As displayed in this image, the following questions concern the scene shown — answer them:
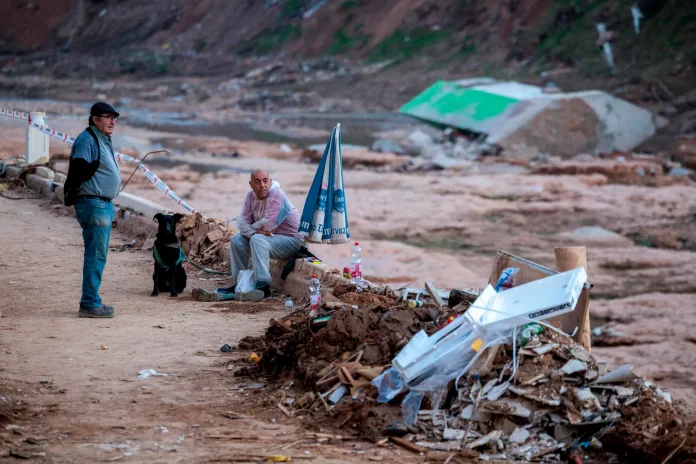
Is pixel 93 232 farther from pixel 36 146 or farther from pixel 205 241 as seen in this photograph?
pixel 36 146

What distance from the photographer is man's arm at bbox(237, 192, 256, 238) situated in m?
8.82

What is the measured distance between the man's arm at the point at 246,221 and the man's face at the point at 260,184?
131 mm

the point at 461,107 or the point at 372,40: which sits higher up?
the point at 372,40

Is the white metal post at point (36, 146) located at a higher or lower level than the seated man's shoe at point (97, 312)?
higher

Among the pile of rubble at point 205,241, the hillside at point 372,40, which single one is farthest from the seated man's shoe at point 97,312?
the hillside at point 372,40

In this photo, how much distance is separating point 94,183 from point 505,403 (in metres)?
3.72

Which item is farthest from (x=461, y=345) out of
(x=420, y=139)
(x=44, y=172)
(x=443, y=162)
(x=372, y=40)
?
(x=372, y=40)

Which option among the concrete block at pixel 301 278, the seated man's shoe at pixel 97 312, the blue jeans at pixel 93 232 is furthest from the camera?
the concrete block at pixel 301 278

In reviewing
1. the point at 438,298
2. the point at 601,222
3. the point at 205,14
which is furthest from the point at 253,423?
the point at 205,14

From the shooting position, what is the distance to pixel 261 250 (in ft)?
28.2

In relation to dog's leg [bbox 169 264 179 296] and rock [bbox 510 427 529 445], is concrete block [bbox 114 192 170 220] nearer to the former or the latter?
dog's leg [bbox 169 264 179 296]

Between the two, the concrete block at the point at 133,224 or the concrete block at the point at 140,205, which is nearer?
the concrete block at the point at 133,224

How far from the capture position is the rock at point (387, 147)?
2759 centimetres

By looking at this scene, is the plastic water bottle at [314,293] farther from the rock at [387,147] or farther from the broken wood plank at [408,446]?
the rock at [387,147]
